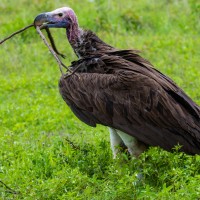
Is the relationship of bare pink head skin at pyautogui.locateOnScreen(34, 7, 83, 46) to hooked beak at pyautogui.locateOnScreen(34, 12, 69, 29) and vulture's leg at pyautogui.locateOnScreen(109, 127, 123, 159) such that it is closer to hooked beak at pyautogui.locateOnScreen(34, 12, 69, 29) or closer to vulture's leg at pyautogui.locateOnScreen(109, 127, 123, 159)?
hooked beak at pyautogui.locateOnScreen(34, 12, 69, 29)

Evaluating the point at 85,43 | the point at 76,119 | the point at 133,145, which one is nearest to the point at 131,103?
the point at 133,145

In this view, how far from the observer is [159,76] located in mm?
7711

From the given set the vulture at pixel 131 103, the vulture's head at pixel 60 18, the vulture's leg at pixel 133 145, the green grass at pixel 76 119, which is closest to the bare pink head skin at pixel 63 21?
the vulture's head at pixel 60 18

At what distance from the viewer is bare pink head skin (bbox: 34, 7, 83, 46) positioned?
8289 mm

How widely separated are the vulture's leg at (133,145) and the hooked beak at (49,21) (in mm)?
1432

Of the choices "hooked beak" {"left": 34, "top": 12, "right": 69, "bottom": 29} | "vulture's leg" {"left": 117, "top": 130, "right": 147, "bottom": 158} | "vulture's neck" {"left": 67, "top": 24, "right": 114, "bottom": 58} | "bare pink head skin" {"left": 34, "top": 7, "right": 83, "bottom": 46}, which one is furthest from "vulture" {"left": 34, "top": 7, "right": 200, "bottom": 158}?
"hooked beak" {"left": 34, "top": 12, "right": 69, "bottom": 29}

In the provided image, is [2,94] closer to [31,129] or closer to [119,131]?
[31,129]

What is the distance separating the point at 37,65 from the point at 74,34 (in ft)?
11.4

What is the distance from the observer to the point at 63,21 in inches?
333

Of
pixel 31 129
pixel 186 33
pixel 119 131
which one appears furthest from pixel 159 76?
pixel 186 33

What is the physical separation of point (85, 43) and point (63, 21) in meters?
0.48

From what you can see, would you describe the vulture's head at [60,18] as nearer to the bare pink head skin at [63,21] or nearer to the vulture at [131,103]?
the bare pink head skin at [63,21]

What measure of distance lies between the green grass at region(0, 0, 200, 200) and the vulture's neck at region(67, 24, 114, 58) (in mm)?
861

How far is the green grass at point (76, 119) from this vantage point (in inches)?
272
